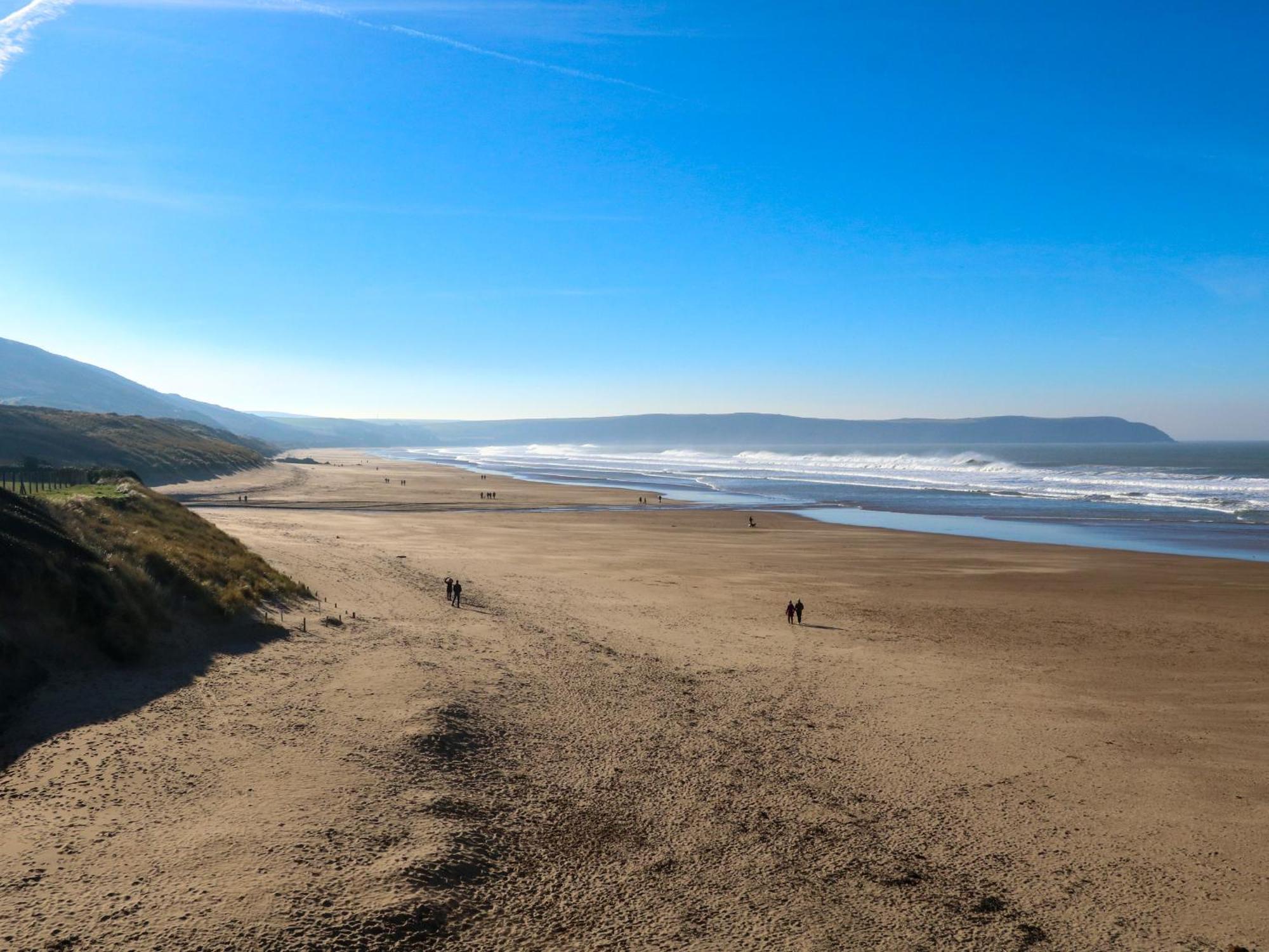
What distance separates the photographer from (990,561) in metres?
28.4

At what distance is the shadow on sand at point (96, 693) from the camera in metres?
8.82

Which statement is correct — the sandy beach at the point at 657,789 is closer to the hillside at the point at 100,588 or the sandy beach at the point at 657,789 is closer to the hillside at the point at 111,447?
the hillside at the point at 100,588

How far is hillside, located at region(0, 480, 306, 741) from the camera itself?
1066 centimetres

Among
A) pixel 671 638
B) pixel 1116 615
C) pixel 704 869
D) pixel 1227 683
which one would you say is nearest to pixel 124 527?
pixel 671 638

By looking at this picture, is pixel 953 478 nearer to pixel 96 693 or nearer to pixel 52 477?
pixel 52 477

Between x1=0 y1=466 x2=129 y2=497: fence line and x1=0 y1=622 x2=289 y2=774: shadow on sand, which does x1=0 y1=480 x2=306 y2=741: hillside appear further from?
x1=0 y1=466 x2=129 y2=497: fence line

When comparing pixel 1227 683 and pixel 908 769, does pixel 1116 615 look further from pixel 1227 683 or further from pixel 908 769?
pixel 908 769

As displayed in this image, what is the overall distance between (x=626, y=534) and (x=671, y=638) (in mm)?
20284

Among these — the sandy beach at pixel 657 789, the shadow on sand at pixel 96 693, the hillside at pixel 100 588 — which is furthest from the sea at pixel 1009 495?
the shadow on sand at pixel 96 693

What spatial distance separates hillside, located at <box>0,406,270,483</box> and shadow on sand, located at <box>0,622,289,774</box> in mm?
49155

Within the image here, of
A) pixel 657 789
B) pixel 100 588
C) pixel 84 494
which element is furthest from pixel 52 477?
pixel 657 789

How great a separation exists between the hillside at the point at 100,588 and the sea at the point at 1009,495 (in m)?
32.3

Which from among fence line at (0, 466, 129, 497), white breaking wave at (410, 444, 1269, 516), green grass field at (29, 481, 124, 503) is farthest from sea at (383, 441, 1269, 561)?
fence line at (0, 466, 129, 497)

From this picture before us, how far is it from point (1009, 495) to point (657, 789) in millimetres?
57087
